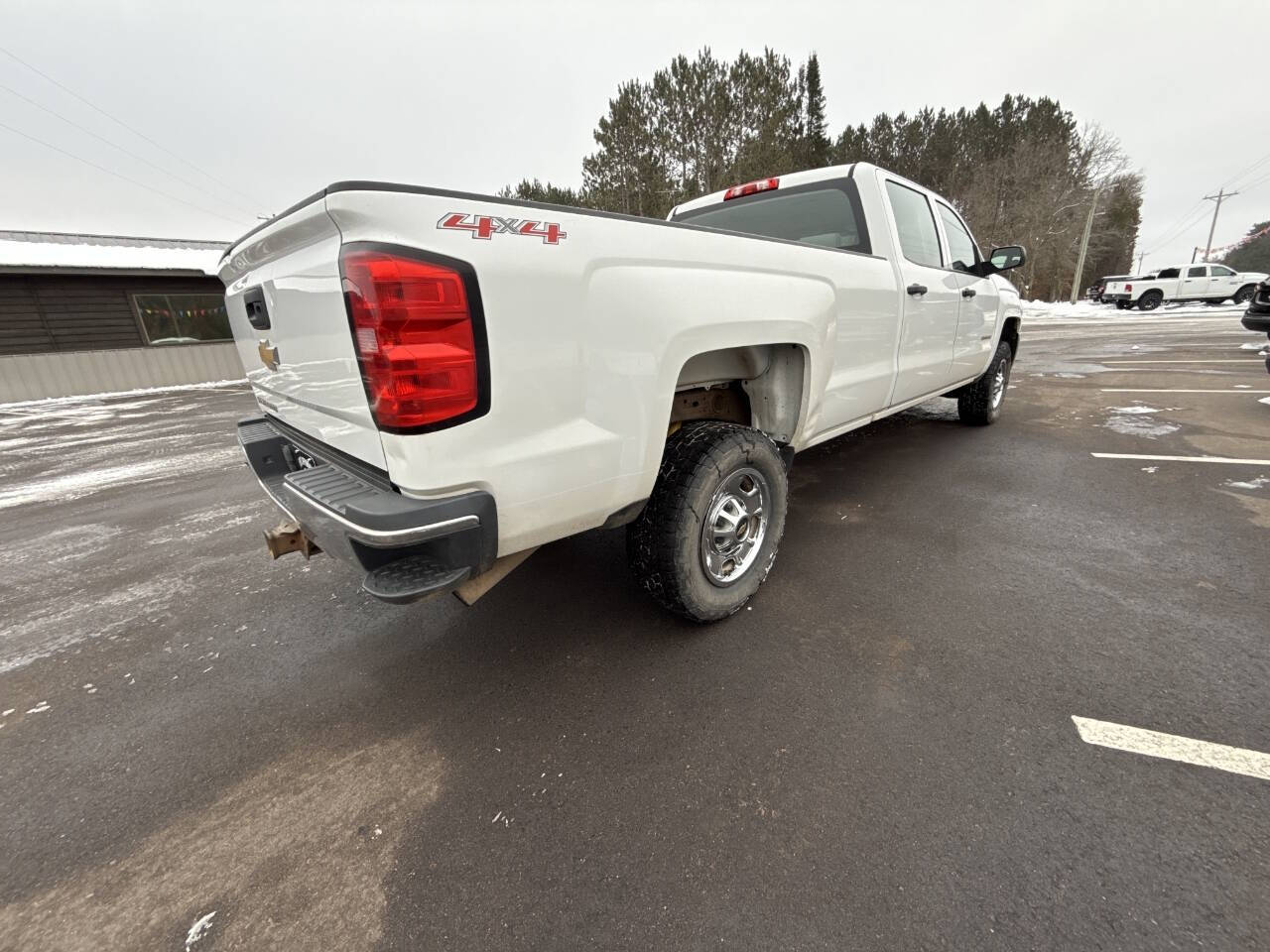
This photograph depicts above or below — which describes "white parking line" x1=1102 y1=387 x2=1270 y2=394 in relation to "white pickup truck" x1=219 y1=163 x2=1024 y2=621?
below

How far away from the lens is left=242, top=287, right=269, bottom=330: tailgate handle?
6.38 feet

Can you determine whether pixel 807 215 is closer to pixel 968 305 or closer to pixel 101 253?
pixel 968 305

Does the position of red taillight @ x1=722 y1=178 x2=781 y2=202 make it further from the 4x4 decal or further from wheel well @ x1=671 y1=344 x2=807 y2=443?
the 4x4 decal

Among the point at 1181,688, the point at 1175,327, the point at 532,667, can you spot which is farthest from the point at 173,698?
the point at 1175,327

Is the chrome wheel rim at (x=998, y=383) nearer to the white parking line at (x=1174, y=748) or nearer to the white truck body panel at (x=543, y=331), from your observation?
the white truck body panel at (x=543, y=331)

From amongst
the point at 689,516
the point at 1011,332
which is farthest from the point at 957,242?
the point at 689,516

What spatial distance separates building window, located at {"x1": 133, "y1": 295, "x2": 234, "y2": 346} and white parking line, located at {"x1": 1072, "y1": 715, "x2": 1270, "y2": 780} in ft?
60.3

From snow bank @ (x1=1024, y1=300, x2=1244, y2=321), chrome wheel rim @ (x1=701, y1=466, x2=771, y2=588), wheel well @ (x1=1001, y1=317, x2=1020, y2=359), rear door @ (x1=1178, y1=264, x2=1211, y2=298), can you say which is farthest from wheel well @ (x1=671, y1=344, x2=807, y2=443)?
rear door @ (x1=1178, y1=264, x2=1211, y2=298)

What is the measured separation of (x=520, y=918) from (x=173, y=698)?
1887mm

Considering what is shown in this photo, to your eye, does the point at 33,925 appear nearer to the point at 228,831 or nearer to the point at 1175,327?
the point at 228,831

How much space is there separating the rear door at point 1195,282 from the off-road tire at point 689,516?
36558 mm

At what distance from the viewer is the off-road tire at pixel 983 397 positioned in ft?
17.5

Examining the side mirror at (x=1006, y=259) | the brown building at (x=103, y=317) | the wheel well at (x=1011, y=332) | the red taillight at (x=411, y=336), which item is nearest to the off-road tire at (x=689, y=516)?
the red taillight at (x=411, y=336)

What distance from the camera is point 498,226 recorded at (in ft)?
4.61
